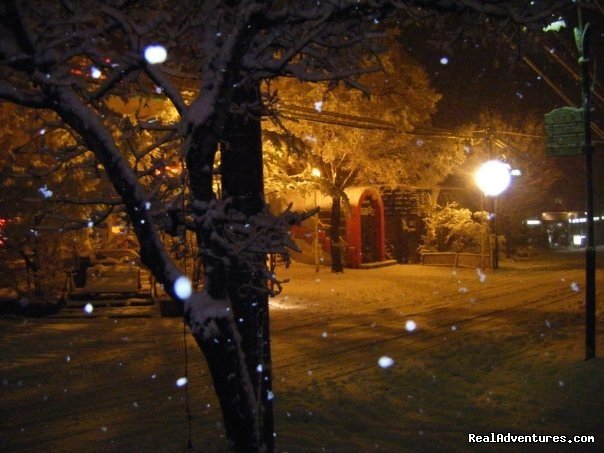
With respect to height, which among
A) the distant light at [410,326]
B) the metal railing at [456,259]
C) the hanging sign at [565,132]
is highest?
the hanging sign at [565,132]

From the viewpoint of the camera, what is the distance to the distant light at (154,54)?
4621 millimetres

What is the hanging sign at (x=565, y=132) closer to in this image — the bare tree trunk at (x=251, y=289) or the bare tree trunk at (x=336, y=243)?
the bare tree trunk at (x=251, y=289)

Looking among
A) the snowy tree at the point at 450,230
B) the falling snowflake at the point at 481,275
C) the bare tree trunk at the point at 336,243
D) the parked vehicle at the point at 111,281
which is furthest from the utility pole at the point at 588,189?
the snowy tree at the point at 450,230

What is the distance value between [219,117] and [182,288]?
1.27 meters

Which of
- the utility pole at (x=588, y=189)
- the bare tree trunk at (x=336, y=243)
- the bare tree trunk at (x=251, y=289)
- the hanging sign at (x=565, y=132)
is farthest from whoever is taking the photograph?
the bare tree trunk at (x=336, y=243)

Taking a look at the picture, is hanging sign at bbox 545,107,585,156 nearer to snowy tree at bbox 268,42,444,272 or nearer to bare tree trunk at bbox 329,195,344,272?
snowy tree at bbox 268,42,444,272

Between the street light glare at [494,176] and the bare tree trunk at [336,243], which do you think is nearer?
the street light glare at [494,176]

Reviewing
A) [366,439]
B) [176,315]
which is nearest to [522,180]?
[176,315]

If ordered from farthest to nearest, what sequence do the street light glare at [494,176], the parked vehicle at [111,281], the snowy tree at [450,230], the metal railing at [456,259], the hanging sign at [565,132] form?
the snowy tree at [450,230] < the metal railing at [456,259] < the street light glare at [494,176] < the parked vehicle at [111,281] < the hanging sign at [565,132]

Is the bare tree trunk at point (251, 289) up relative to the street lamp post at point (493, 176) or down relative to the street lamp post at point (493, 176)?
down

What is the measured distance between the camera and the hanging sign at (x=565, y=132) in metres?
9.66

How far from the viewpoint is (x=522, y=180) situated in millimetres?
35906

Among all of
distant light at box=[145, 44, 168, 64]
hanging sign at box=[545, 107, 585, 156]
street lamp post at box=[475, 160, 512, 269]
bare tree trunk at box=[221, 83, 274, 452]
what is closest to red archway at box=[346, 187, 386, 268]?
street lamp post at box=[475, 160, 512, 269]

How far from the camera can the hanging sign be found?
9656mm
